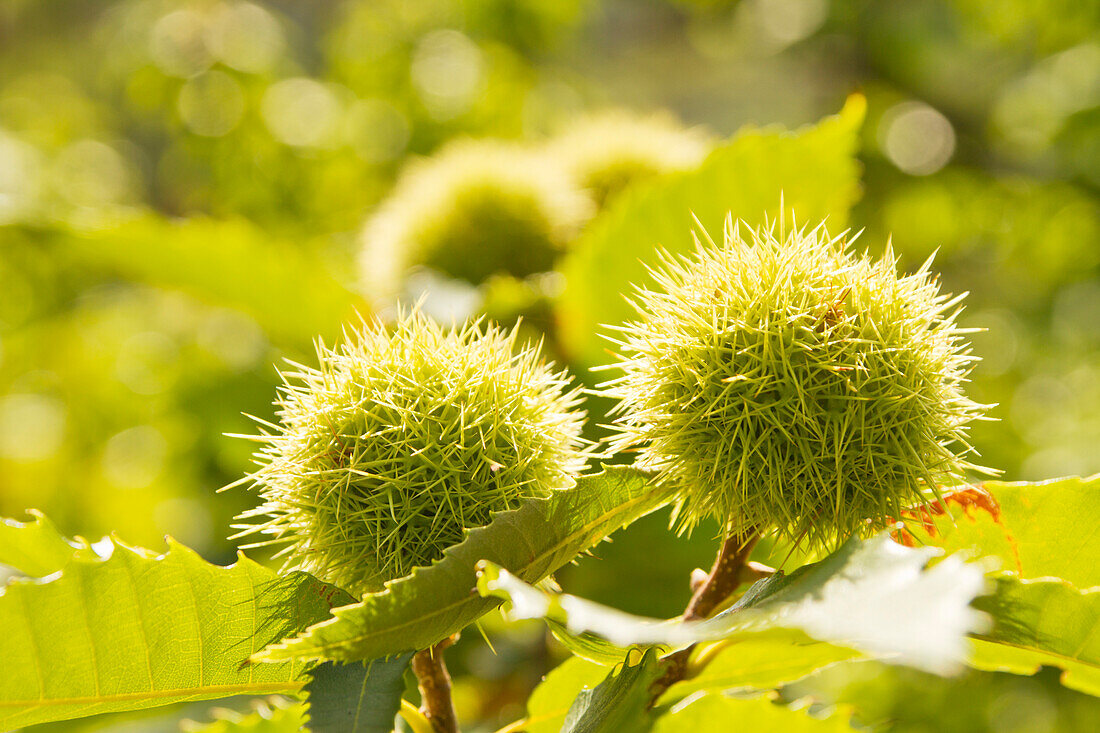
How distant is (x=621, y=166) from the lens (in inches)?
57.2

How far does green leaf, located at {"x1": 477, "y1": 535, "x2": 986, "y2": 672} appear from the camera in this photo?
36 centimetres

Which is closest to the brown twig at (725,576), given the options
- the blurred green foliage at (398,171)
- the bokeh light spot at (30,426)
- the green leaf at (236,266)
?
the green leaf at (236,266)

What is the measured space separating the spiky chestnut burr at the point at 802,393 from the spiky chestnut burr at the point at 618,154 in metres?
0.83

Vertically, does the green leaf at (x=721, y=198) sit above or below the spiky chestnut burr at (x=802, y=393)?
above

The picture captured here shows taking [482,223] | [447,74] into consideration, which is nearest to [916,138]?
[447,74]

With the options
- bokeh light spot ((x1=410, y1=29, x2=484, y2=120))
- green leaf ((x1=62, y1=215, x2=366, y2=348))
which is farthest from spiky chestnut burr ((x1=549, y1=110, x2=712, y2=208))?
bokeh light spot ((x1=410, y1=29, x2=484, y2=120))

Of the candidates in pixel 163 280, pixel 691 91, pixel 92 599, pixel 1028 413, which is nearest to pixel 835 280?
pixel 92 599

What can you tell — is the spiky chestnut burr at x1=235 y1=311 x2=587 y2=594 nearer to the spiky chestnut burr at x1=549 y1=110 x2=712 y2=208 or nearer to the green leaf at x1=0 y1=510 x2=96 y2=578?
the green leaf at x1=0 y1=510 x2=96 y2=578

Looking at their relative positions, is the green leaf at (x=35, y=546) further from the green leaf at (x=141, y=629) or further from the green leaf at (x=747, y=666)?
the green leaf at (x=747, y=666)

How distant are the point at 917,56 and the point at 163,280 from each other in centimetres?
196

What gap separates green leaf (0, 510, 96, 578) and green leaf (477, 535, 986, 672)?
360 millimetres

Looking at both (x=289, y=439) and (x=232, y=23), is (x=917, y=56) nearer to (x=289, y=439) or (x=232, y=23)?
(x=232, y=23)

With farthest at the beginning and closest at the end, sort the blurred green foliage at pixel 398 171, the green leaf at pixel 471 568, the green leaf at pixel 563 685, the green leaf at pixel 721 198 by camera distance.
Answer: the blurred green foliage at pixel 398 171 → the green leaf at pixel 721 198 → the green leaf at pixel 563 685 → the green leaf at pixel 471 568

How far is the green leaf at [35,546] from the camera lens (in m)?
0.65
